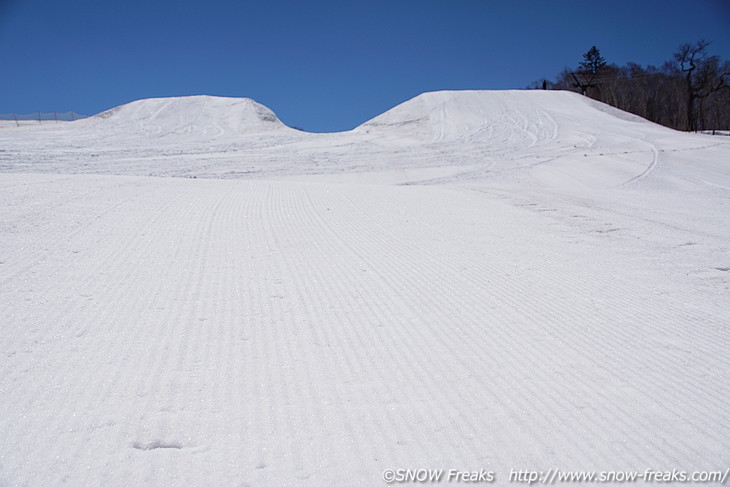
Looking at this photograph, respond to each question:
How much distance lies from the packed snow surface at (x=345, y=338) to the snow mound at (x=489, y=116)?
18.1 meters

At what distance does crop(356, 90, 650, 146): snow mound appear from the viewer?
1126 inches

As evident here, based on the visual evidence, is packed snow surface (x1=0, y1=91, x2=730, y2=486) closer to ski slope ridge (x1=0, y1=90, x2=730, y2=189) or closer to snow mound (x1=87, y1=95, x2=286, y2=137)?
ski slope ridge (x1=0, y1=90, x2=730, y2=189)

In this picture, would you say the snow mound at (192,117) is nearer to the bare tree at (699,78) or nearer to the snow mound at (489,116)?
the snow mound at (489,116)

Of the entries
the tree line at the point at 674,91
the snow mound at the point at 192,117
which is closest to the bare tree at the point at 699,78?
the tree line at the point at 674,91

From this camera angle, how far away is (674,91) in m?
51.8

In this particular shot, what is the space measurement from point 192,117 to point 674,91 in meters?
49.1

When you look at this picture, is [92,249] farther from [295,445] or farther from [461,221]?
[461,221]

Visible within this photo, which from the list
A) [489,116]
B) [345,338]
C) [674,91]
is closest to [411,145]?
[489,116]

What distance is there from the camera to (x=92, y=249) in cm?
631

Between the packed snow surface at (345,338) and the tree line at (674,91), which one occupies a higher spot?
the tree line at (674,91)

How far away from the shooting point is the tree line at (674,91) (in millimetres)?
45938

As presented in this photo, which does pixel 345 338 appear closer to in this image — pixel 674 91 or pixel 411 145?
pixel 411 145

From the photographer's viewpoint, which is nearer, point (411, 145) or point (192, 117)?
point (411, 145)

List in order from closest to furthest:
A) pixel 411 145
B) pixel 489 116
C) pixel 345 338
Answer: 1. pixel 345 338
2. pixel 411 145
3. pixel 489 116
